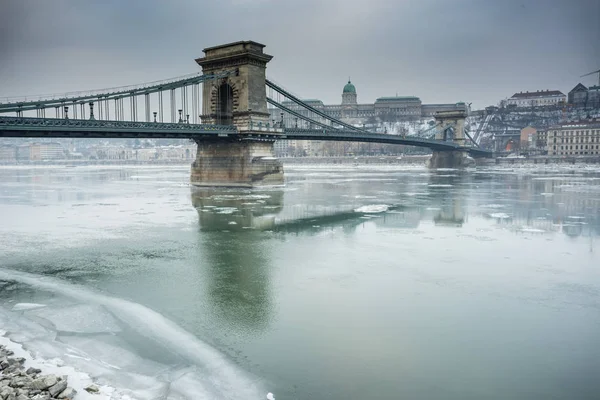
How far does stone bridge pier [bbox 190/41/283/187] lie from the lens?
131ft

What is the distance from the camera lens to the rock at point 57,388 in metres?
5.98

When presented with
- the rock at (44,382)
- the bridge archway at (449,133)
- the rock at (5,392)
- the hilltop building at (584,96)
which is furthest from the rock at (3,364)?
the hilltop building at (584,96)

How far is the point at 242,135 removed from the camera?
38906 millimetres

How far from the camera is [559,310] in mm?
9633

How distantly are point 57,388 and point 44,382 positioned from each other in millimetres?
198

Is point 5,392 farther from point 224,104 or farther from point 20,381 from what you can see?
point 224,104

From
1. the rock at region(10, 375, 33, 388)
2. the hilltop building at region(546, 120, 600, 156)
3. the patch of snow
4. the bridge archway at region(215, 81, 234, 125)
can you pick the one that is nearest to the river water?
the rock at region(10, 375, 33, 388)

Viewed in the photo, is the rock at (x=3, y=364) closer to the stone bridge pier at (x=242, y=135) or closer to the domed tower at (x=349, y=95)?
the stone bridge pier at (x=242, y=135)

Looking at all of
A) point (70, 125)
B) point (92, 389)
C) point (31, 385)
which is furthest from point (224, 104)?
point (31, 385)

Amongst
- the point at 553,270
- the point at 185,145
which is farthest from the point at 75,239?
the point at 185,145

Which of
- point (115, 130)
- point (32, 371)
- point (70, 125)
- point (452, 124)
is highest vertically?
point (452, 124)

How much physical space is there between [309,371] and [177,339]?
2415mm

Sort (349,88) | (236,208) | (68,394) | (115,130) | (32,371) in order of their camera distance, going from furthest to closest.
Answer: (349,88), (115,130), (236,208), (32,371), (68,394)

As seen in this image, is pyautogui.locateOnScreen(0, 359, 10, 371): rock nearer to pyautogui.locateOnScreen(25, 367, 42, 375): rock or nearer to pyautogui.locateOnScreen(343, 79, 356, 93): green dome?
pyautogui.locateOnScreen(25, 367, 42, 375): rock
